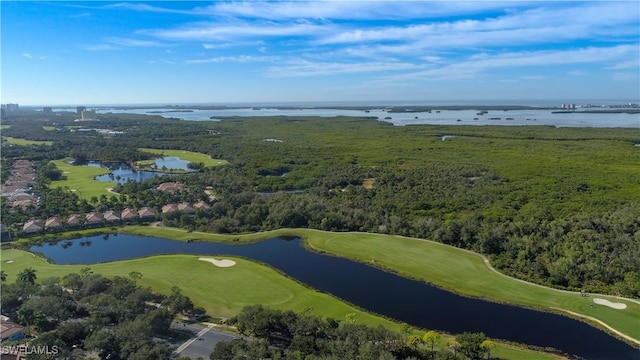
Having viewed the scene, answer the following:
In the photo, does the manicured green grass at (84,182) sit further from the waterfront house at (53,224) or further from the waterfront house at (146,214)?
the waterfront house at (146,214)

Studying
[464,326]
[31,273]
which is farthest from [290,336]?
[31,273]

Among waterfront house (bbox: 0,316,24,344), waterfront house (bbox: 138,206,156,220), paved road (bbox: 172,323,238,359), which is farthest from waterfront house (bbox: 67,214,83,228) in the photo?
paved road (bbox: 172,323,238,359)

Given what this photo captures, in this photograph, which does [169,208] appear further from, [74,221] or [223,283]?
[223,283]

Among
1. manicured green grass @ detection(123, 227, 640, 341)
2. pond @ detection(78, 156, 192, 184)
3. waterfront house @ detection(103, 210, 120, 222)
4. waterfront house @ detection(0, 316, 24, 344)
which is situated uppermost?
pond @ detection(78, 156, 192, 184)

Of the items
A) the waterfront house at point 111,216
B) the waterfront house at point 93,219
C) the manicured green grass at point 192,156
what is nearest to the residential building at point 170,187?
the waterfront house at point 111,216

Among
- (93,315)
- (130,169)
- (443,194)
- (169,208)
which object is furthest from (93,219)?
(443,194)

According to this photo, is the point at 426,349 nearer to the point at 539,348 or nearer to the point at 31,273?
the point at 539,348

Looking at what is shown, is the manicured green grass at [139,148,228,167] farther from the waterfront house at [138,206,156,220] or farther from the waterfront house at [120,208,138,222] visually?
the waterfront house at [120,208,138,222]
